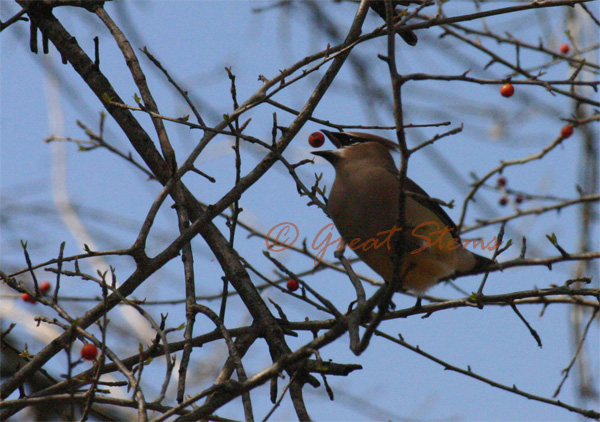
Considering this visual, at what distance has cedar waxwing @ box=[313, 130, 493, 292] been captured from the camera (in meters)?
4.33

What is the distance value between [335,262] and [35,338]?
374 centimetres

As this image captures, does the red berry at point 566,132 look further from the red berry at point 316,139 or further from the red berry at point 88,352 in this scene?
the red berry at point 88,352

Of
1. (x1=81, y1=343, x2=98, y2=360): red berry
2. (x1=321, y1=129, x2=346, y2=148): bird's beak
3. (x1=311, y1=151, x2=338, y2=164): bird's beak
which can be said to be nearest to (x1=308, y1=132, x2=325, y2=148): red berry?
(x1=311, y1=151, x2=338, y2=164): bird's beak

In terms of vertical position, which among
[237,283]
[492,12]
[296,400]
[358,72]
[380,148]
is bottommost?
[296,400]

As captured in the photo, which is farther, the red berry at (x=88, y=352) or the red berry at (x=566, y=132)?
the red berry at (x=566, y=132)

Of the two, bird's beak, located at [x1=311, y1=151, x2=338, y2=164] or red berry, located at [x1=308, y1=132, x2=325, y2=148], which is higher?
bird's beak, located at [x1=311, y1=151, x2=338, y2=164]

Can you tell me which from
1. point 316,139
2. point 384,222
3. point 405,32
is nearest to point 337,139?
point 316,139

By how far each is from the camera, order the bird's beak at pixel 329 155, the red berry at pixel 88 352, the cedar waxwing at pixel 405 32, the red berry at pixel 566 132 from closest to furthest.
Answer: the red berry at pixel 88 352 → the cedar waxwing at pixel 405 32 → the bird's beak at pixel 329 155 → the red berry at pixel 566 132

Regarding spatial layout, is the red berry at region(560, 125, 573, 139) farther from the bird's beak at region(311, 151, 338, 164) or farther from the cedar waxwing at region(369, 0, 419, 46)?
the cedar waxwing at region(369, 0, 419, 46)

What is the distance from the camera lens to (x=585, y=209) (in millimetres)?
6422

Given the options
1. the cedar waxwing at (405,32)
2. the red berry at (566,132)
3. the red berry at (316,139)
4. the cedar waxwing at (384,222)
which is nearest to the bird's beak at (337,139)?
the cedar waxwing at (384,222)

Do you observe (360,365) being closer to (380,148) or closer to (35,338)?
(380,148)

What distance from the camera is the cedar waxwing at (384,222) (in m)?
A: 4.33

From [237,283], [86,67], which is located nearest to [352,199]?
[237,283]
